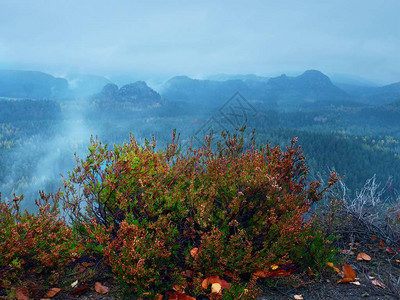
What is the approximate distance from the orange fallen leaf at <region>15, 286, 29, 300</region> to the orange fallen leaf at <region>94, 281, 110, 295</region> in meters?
0.67

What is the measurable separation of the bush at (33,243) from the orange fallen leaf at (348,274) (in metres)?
3.17

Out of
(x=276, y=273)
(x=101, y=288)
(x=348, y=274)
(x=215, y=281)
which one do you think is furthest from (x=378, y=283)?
(x=101, y=288)

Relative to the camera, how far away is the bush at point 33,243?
3.29 metres

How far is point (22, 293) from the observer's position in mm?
3195

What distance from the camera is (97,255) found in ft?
13.0

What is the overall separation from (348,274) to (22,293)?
3722 mm

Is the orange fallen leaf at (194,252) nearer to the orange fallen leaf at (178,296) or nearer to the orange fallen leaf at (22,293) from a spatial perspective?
the orange fallen leaf at (178,296)

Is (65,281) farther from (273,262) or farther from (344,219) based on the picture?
(344,219)

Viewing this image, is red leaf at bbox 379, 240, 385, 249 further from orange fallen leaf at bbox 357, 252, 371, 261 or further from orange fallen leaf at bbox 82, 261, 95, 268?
orange fallen leaf at bbox 82, 261, 95, 268

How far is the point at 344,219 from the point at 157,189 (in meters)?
3.76

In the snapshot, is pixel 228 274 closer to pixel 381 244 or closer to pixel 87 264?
pixel 87 264

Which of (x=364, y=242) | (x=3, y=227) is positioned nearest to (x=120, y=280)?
(x=3, y=227)

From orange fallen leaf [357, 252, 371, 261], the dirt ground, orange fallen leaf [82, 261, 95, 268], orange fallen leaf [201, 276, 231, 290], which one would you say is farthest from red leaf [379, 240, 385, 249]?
orange fallen leaf [82, 261, 95, 268]

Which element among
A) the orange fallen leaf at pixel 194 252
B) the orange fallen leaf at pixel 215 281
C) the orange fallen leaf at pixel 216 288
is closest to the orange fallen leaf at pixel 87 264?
the orange fallen leaf at pixel 194 252
